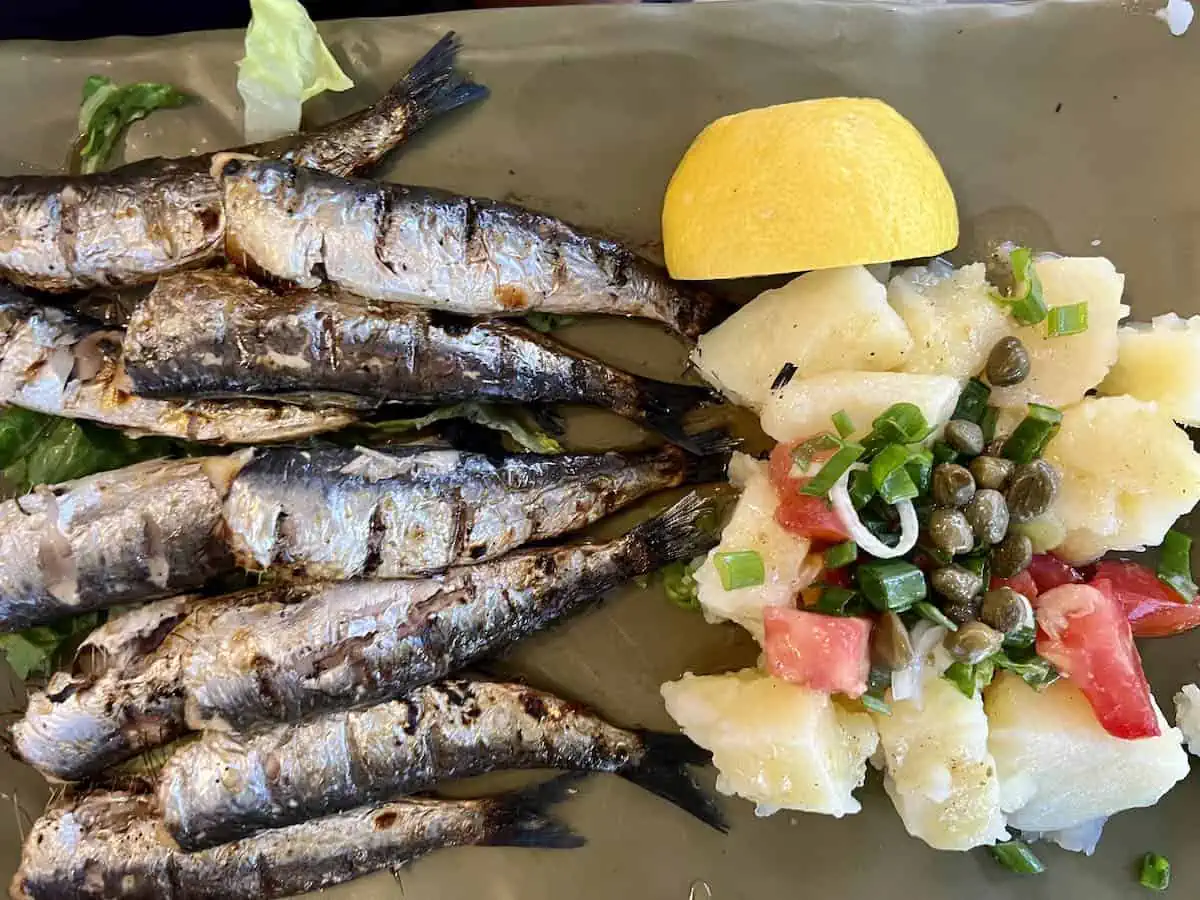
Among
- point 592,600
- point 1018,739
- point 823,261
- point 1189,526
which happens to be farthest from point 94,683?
point 1189,526

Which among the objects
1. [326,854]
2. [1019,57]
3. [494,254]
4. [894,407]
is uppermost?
[1019,57]

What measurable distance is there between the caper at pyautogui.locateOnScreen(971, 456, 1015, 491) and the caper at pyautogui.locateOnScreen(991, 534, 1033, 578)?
0.52 feet

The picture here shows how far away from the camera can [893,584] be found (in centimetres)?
242

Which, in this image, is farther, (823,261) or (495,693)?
(495,693)

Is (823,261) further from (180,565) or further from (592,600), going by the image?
(180,565)

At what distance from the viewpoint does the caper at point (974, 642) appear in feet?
7.89

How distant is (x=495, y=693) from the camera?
277 cm

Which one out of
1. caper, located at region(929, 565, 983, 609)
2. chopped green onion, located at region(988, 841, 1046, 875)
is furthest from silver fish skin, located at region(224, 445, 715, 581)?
chopped green onion, located at region(988, 841, 1046, 875)

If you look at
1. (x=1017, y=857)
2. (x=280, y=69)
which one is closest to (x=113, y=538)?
(x=280, y=69)

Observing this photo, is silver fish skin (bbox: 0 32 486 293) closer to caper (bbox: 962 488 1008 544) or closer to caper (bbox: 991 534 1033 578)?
caper (bbox: 962 488 1008 544)

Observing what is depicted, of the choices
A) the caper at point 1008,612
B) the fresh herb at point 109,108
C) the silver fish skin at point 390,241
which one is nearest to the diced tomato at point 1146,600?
the caper at point 1008,612

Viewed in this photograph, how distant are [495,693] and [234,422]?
3.93ft

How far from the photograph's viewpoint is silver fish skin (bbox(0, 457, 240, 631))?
2.53 meters

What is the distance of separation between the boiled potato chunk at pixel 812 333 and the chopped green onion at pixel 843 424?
8.6 inches
